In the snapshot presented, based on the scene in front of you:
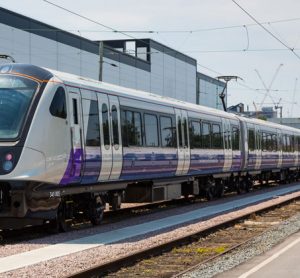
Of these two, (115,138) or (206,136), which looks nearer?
(115,138)

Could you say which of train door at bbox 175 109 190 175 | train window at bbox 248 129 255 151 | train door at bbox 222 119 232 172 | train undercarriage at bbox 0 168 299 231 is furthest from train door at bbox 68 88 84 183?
train window at bbox 248 129 255 151

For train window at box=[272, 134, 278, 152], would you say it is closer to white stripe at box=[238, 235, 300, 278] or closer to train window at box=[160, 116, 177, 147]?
train window at box=[160, 116, 177, 147]

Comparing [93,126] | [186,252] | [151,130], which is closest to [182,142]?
[151,130]

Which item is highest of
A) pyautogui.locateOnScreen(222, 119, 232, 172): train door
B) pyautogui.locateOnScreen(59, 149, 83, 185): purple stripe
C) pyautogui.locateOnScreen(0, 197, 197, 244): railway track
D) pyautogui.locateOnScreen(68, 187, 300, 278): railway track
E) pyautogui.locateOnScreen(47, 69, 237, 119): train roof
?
pyautogui.locateOnScreen(47, 69, 237, 119): train roof

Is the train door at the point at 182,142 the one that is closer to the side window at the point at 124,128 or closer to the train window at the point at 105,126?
the side window at the point at 124,128

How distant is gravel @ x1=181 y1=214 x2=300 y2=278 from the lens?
10219 mm

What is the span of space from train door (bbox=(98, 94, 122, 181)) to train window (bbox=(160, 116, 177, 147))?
3284 millimetres

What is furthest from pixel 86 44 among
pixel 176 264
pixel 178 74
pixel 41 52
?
pixel 176 264

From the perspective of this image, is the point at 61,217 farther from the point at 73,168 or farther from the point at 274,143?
the point at 274,143

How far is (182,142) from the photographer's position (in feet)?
70.6

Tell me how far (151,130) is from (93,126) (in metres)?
3.88

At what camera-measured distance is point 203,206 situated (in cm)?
2323

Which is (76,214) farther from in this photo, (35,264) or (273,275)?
(273,275)

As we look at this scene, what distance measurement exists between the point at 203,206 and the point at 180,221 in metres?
5.63
